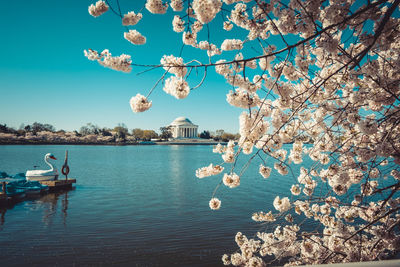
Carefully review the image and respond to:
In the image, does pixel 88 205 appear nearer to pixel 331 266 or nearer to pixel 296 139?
pixel 296 139

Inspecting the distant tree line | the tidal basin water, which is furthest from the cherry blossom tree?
the distant tree line

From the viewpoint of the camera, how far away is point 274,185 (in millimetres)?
15672

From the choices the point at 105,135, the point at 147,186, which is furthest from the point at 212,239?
the point at 105,135

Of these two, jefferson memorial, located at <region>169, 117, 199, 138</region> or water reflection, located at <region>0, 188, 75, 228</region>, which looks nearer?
water reflection, located at <region>0, 188, 75, 228</region>

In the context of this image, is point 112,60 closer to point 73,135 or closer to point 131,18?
point 131,18

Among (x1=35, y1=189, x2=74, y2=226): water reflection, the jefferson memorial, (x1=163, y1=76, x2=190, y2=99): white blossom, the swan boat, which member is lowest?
(x1=35, y1=189, x2=74, y2=226): water reflection

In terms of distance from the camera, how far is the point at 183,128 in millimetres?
110375

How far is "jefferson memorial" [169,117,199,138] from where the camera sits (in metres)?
110

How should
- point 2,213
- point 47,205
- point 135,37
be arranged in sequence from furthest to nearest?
point 47,205
point 2,213
point 135,37

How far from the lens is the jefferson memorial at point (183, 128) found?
4341 inches

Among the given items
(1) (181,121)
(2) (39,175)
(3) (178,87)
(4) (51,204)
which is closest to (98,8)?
(3) (178,87)

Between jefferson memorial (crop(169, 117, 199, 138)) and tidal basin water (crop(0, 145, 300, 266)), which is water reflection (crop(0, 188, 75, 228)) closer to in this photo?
tidal basin water (crop(0, 145, 300, 266))

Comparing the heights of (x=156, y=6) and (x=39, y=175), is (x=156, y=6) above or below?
above

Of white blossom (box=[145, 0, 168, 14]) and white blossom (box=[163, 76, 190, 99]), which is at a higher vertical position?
white blossom (box=[145, 0, 168, 14])
